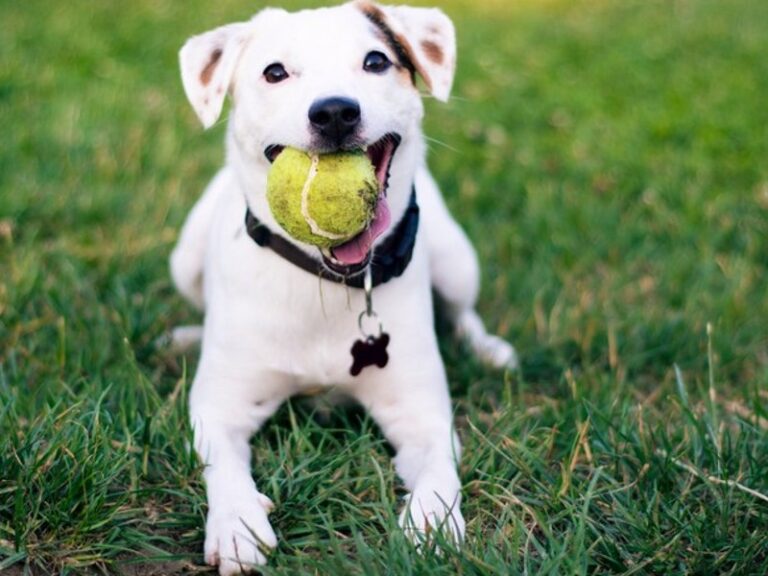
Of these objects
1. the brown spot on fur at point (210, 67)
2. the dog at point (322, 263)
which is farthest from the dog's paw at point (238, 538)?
the brown spot on fur at point (210, 67)

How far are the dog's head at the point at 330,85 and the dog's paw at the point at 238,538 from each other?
0.71 m

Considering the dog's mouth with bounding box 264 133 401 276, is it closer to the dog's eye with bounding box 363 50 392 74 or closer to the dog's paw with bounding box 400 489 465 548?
the dog's eye with bounding box 363 50 392 74

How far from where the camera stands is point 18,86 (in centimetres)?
593

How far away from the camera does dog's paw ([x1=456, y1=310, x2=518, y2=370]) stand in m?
3.65

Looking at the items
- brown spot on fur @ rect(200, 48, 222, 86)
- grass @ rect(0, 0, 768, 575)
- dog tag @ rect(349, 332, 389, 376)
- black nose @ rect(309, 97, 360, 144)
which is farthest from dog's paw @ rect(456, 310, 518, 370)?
brown spot on fur @ rect(200, 48, 222, 86)

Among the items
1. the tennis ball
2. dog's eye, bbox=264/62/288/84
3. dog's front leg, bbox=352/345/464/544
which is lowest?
dog's front leg, bbox=352/345/464/544

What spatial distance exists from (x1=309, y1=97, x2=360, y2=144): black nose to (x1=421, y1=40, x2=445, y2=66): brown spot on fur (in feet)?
1.71

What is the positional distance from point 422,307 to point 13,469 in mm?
1253

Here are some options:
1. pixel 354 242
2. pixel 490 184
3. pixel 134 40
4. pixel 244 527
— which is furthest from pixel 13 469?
pixel 134 40

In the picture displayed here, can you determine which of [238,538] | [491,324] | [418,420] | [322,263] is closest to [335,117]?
[322,263]

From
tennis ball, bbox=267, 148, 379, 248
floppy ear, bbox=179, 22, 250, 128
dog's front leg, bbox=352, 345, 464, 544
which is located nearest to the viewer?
tennis ball, bbox=267, 148, 379, 248

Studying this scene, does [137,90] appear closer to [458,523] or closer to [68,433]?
[68,433]

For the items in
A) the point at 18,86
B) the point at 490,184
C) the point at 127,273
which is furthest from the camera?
the point at 18,86

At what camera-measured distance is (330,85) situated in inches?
105
